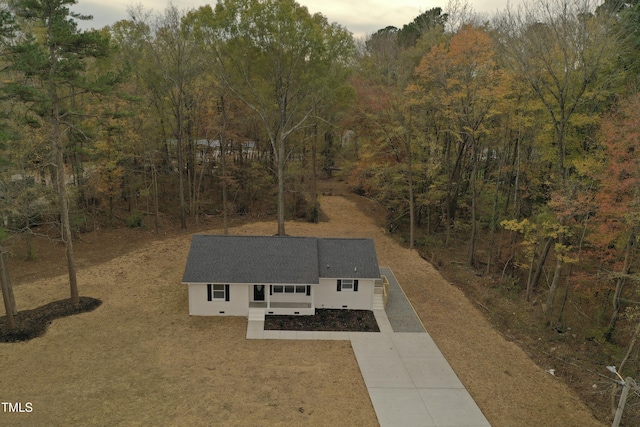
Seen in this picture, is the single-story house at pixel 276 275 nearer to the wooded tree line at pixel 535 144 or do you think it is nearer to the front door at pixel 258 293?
the front door at pixel 258 293

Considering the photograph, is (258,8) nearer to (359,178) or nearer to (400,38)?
(359,178)

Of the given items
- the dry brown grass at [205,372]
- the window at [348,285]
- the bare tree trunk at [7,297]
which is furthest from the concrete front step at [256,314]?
the bare tree trunk at [7,297]

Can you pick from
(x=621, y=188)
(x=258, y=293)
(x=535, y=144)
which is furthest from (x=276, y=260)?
(x=535, y=144)

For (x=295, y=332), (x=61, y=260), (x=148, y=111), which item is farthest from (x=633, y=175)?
(x=61, y=260)

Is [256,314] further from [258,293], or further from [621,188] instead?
[621,188]

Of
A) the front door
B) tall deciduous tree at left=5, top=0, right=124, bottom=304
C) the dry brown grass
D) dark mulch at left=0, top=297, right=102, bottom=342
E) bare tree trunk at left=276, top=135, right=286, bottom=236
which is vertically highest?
tall deciduous tree at left=5, top=0, right=124, bottom=304

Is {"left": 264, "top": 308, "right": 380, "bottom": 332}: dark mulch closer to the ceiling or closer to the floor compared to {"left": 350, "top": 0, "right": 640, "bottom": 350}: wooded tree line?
closer to the floor

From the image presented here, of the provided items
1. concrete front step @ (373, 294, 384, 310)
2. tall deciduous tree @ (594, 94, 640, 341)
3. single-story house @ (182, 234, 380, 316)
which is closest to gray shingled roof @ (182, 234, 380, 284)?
single-story house @ (182, 234, 380, 316)

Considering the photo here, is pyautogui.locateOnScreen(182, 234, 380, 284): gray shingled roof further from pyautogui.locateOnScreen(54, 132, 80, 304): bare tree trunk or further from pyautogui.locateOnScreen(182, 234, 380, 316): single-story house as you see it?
pyautogui.locateOnScreen(54, 132, 80, 304): bare tree trunk
